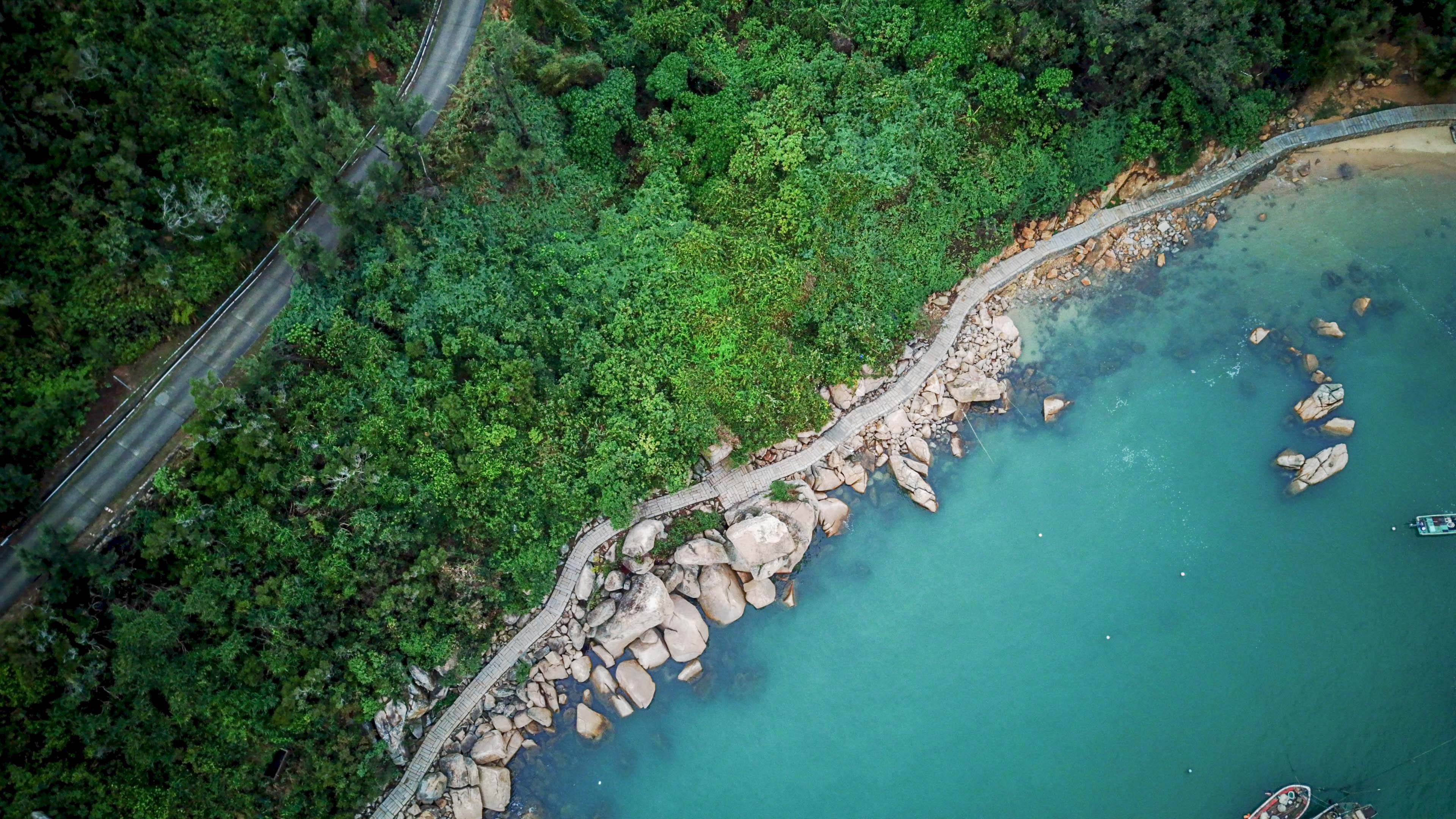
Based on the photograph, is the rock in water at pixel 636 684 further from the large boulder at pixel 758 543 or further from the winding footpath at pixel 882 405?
the large boulder at pixel 758 543

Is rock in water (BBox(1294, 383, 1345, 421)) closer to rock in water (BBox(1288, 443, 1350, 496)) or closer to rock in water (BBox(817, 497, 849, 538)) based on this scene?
rock in water (BBox(1288, 443, 1350, 496))

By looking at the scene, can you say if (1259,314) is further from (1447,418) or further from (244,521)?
(244,521)

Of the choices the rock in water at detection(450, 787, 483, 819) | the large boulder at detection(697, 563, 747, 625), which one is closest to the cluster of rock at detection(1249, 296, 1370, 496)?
the large boulder at detection(697, 563, 747, 625)

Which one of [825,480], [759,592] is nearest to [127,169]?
[759,592]

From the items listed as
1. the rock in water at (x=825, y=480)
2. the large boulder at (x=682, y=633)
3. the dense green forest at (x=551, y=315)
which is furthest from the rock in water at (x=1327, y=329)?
the large boulder at (x=682, y=633)

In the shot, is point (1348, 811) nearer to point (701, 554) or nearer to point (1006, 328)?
point (1006, 328)

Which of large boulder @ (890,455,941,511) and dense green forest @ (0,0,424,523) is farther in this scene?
large boulder @ (890,455,941,511)
